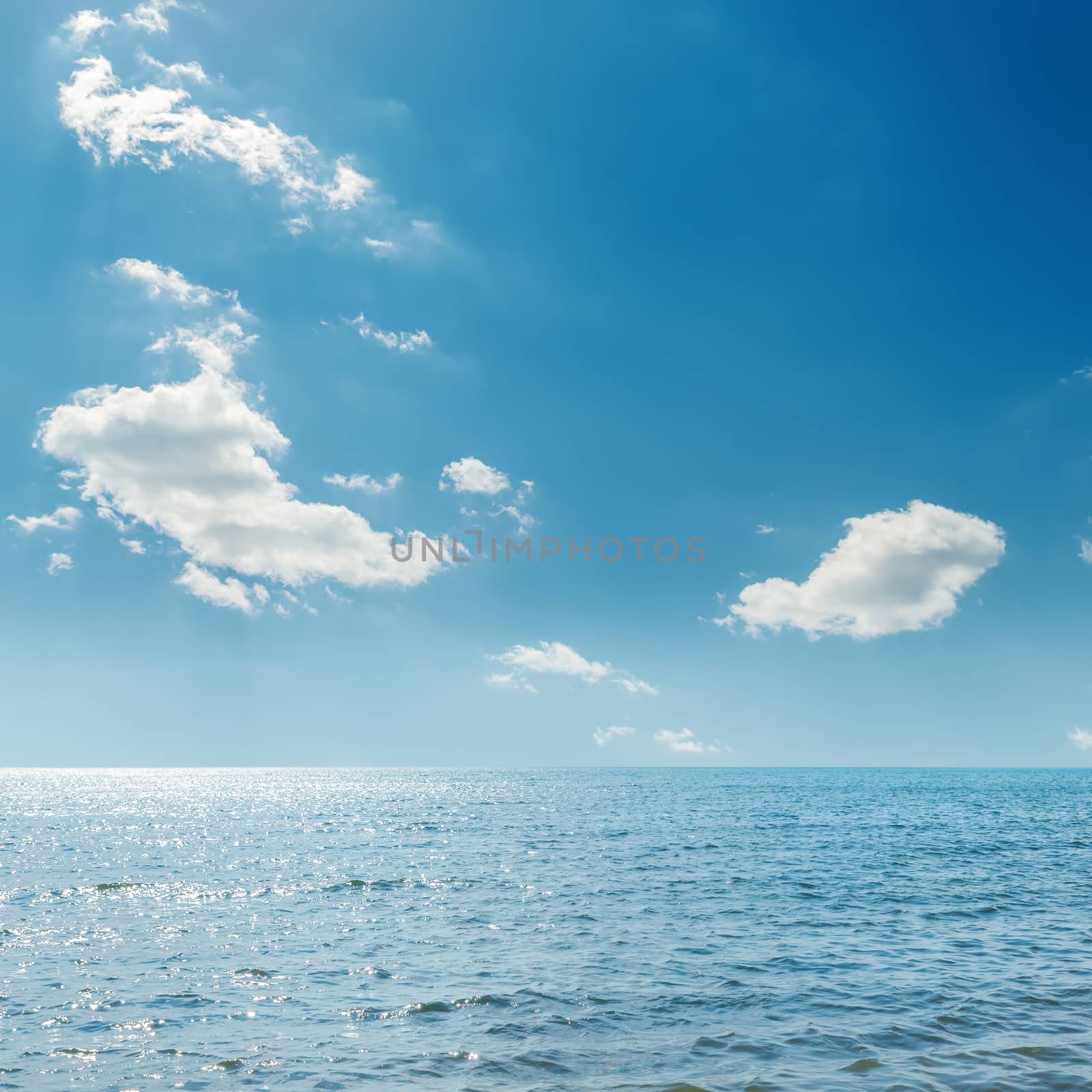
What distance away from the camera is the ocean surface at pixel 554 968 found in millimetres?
16922

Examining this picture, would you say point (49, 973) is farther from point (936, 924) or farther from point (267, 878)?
point (936, 924)

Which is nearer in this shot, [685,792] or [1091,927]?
[1091,927]

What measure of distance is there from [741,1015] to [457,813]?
81.8 m

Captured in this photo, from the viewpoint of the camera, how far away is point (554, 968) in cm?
2452

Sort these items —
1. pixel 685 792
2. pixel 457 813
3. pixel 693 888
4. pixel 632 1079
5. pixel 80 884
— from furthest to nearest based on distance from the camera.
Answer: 1. pixel 685 792
2. pixel 457 813
3. pixel 80 884
4. pixel 693 888
5. pixel 632 1079

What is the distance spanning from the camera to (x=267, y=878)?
43219 millimetres

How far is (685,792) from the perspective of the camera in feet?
478

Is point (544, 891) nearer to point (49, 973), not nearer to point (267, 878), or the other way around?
point (267, 878)

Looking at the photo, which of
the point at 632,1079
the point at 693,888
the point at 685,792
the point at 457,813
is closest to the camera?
the point at 632,1079

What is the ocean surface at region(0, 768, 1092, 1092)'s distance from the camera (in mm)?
16922

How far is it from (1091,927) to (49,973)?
35064 mm

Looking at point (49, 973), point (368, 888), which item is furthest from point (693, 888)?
point (49, 973)

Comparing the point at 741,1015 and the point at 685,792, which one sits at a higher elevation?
the point at 741,1015

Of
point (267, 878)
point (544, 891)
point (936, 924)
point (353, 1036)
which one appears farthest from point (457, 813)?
point (353, 1036)
